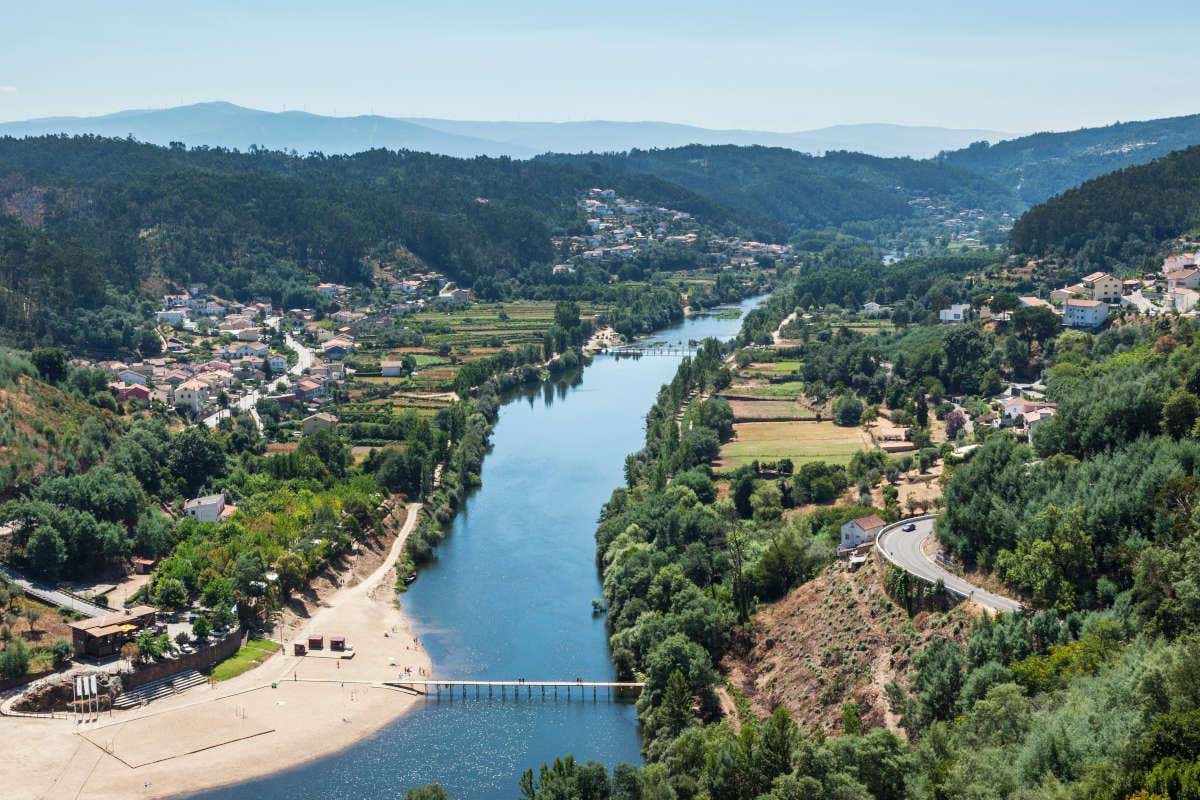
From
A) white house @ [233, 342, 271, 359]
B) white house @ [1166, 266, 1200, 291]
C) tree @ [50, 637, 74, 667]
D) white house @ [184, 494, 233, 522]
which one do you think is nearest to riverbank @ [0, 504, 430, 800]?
tree @ [50, 637, 74, 667]

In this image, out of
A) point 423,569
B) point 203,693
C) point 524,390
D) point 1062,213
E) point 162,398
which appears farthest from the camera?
point 1062,213

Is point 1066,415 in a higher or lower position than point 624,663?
higher

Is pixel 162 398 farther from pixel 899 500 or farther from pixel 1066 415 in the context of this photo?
pixel 1066 415

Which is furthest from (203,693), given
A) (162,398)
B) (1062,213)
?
(1062,213)

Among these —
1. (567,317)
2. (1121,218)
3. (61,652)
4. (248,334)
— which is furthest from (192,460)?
(1121,218)

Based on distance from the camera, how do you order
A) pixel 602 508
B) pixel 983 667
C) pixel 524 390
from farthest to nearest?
pixel 524 390 < pixel 602 508 < pixel 983 667

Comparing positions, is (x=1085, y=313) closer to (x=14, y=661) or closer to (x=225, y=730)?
(x=225, y=730)

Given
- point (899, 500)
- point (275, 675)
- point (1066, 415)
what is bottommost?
point (275, 675)

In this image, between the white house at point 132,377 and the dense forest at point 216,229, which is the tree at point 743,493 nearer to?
the white house at point 132,377
